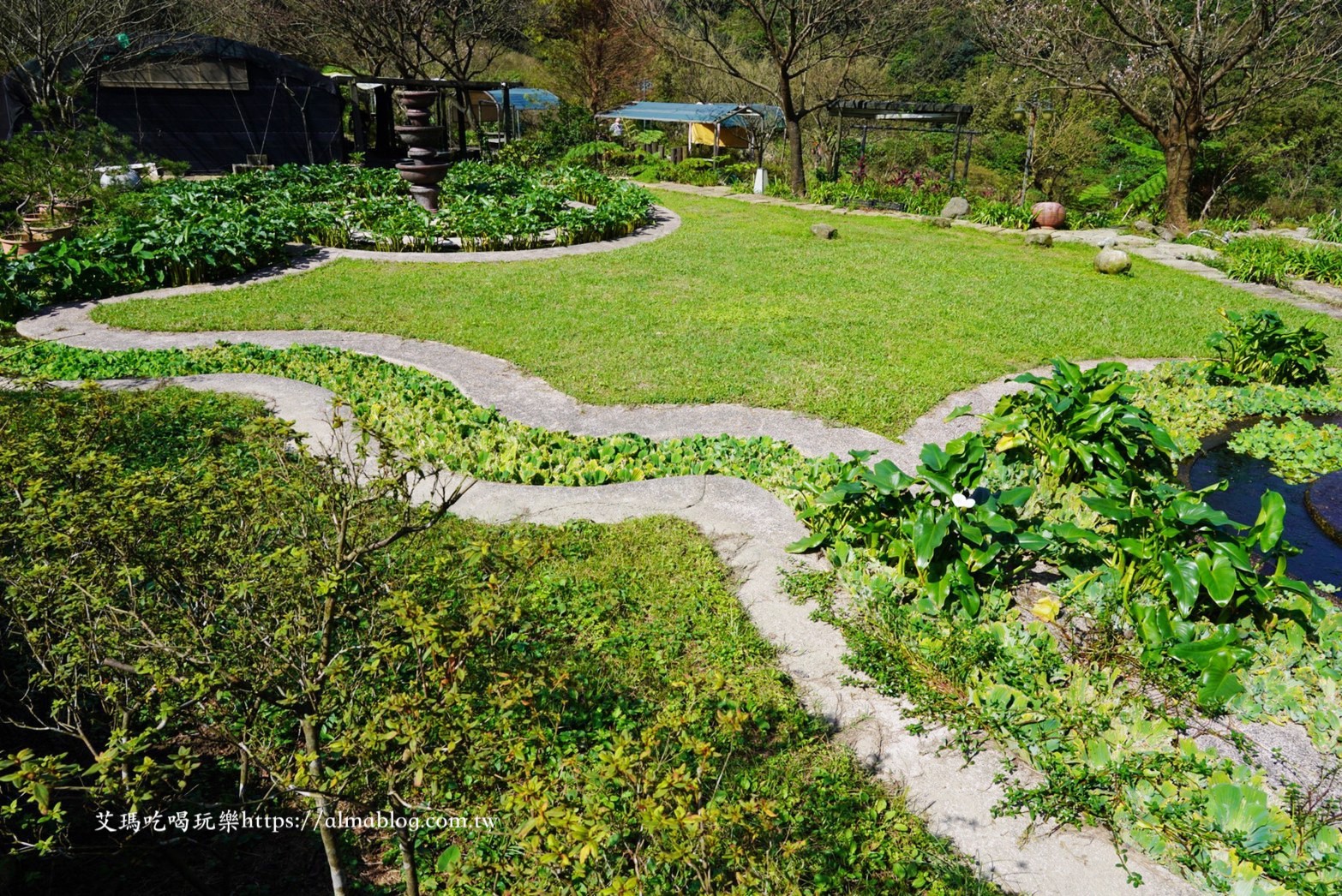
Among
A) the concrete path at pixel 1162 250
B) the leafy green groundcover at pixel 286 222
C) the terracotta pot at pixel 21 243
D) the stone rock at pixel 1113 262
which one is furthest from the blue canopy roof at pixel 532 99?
the stone rock at pixel 1113 262

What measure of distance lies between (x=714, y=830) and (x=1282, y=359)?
7828 mm

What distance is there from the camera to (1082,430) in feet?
16.2

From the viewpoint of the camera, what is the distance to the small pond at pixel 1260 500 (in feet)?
15.7

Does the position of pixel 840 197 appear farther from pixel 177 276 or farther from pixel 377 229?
pixel 177 276

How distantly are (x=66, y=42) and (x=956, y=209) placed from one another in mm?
18163

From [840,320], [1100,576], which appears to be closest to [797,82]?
[840,320]

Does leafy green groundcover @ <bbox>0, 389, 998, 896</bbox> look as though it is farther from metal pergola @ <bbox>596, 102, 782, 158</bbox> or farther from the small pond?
metal pergola @ <bbox>596, 102, 782, 158</bbox>

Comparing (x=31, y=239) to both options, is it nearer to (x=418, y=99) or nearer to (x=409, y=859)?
(x=418, y=99)

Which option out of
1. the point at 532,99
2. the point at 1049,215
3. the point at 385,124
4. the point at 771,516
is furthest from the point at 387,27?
the point at 771,516

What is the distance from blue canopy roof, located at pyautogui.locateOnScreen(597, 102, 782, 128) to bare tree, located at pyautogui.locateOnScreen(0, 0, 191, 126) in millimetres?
13033

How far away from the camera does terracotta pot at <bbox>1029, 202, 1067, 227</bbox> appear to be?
15.6m

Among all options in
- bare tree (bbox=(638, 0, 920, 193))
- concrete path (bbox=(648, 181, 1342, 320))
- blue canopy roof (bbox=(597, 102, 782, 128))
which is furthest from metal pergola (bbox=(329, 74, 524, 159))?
blue canopy roof (bbox=(597, 102, 782, 128))

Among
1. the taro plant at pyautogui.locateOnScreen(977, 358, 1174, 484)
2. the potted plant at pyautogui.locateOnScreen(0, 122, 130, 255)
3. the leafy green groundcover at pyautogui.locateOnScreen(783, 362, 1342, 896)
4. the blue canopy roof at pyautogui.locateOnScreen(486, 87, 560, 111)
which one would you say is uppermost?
the blue canopy roof at pyautogui.locateOnScreen(486, 87, 560, 111)

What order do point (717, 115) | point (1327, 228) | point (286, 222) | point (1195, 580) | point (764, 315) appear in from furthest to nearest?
point (717, 115) → point (1327, 228) → point (286, 222) → point (764, 315) → point (1195, 580)
